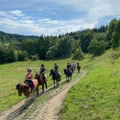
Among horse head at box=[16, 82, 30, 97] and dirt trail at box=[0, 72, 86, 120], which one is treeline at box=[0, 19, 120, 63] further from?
dirt trail at box=[0, 72, 86, 120]

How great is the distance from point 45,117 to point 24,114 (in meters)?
2.25

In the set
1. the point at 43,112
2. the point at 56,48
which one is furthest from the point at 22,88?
the point at 56,48

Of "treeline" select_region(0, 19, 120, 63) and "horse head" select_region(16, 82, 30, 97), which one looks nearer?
"horse head" select_region(16, 82, 30, 97)

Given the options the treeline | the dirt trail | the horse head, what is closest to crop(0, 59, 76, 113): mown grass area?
the dirt trail

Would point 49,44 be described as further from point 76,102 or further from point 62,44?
point 76,102

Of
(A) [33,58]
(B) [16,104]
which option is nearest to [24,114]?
(B) [16,104]

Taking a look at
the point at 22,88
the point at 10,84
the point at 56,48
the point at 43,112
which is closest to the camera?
the point at 43,112

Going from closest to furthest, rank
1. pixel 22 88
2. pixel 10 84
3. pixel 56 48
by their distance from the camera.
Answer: pixel 22 88
pixel 10 84
pixel 56 48

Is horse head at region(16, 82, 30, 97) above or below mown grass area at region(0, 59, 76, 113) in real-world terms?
above

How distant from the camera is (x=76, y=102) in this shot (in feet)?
60.3

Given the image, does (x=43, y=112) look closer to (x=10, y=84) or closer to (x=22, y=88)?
(x=22, y=88)

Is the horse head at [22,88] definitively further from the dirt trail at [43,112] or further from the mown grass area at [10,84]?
the mown grass area at [10,84]

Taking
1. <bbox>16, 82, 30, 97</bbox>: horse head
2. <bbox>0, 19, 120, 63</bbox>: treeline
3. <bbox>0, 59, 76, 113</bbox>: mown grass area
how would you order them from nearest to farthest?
1. <bbox>16, 82, 30, 97</bbox>: horse head
2. <bbox>0, 59, 76, 113</bbox>: mown grass area
3. <bbox>0, 19, 120, 63</bbox>: treeline

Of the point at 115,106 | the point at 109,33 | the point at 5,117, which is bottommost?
the point at 5,117
